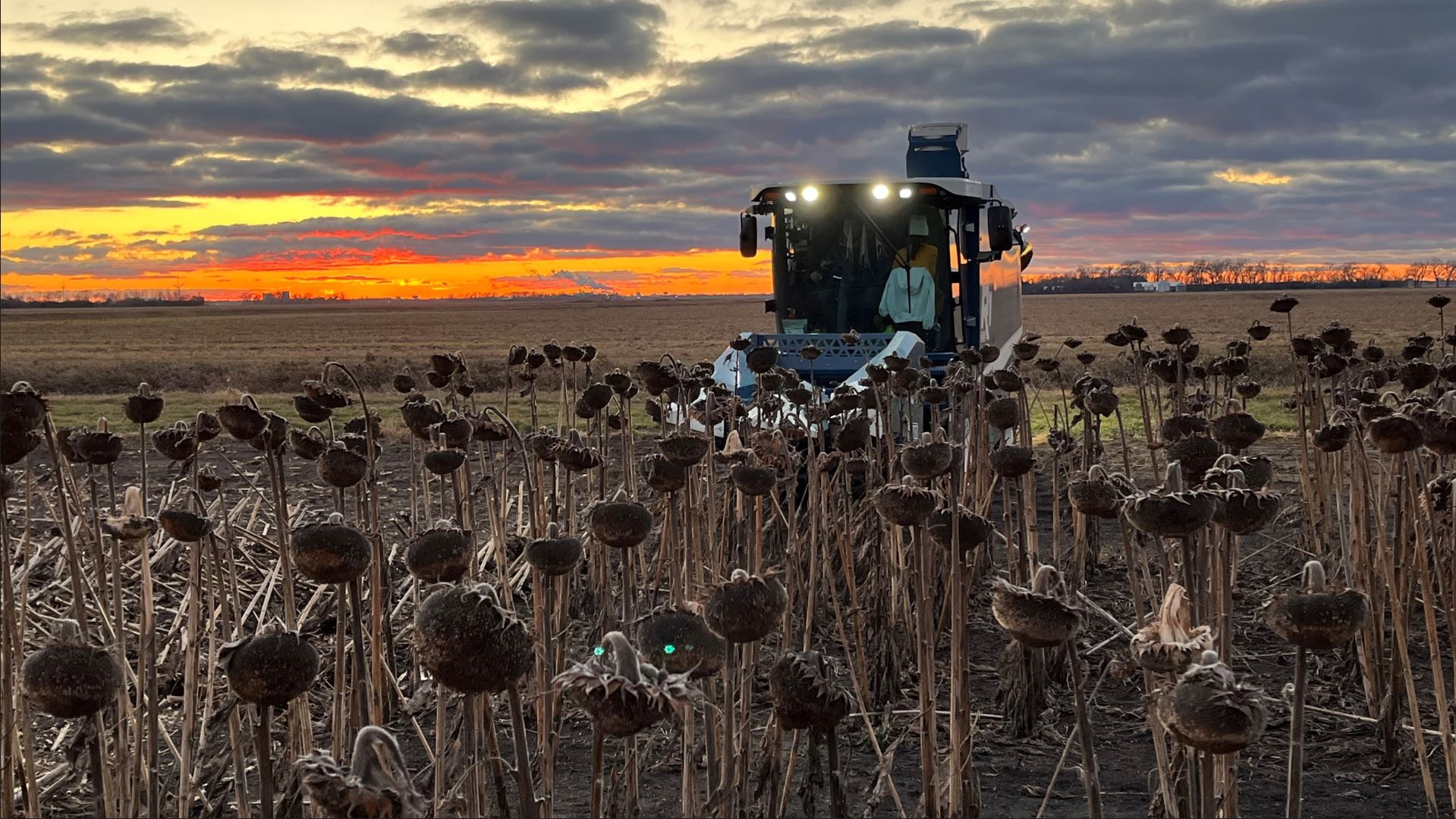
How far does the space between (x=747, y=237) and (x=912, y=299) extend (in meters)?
1.55

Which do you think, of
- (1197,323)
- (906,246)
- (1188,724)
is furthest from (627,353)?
(1188,724)

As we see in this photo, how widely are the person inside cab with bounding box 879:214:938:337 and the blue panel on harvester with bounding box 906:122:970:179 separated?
436 cm

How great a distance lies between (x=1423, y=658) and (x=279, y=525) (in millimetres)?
5160

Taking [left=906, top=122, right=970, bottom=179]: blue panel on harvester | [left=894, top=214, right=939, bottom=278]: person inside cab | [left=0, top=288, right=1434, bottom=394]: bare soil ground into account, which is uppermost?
[left=906, top=122, right=970, bottom=179]: blue panel on harvester

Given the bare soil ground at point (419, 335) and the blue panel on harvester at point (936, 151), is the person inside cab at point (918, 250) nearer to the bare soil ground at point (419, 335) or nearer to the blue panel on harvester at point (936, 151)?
the bare soil ground at point (419, 335)

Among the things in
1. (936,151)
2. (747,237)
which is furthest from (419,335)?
(747,237)

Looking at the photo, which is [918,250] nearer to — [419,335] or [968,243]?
[968,243]

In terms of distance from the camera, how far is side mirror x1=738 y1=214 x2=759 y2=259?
1062 cm

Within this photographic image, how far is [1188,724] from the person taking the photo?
1.67 metres

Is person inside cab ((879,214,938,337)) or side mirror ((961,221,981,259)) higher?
side mirror ((961,221,981,259))

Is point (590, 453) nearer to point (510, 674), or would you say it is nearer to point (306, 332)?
point (510, 674)

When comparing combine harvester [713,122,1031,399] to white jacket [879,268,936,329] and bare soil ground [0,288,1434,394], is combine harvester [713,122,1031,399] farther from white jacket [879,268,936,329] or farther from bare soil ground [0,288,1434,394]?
bare soil ground [0,288,1434,394]

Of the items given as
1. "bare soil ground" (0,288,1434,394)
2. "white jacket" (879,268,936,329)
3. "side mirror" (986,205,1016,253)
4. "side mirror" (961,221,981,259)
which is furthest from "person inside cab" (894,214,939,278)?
"bare soil ground" (0,288,1434,394)

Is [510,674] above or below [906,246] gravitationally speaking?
below
